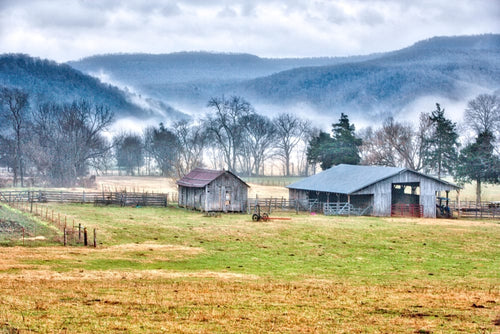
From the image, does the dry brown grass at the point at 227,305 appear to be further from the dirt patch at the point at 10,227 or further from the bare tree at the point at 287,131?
the bare tree at the point at 287,131

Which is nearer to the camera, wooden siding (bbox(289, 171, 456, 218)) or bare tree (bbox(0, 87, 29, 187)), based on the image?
wooden siding (bbox(289, 171, 456, 218))

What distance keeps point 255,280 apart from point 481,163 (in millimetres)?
69447

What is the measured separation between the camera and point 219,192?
68500 mm

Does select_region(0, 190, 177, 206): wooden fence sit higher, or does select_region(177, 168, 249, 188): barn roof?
select_region(177, 168, 249, 188): barn roof

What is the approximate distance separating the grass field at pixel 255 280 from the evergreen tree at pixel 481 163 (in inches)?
1521

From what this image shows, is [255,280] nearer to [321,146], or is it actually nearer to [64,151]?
[321,146]

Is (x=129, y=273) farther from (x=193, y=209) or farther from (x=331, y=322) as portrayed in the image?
(x=193, y=209)

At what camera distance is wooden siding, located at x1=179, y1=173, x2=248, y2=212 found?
68000 millimetres

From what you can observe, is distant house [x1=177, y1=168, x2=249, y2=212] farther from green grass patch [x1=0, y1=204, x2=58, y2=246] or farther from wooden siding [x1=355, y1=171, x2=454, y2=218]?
green grass patch [x1=0, y1=204, x2=58, y2=246]

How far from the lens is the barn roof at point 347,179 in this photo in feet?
228

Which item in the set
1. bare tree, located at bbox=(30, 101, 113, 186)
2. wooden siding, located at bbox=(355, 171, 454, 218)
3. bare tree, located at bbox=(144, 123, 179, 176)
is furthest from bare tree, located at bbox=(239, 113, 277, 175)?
wooden siding, located at bbox=(355, 171, 454, 218)

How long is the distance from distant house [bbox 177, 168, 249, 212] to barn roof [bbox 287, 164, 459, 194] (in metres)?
9.89

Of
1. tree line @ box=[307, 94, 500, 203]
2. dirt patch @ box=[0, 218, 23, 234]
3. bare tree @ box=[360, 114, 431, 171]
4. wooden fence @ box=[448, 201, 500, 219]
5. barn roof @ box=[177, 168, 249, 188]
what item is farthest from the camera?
bare tree @ box=[360, 114, 431, 171]

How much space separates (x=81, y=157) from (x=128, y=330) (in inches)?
4290
